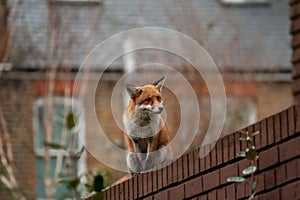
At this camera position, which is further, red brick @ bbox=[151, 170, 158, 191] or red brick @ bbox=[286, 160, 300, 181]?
red brick @ bbox=[151, 170, 158, 191]

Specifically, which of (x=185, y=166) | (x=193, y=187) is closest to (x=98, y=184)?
(x=185, y=166)

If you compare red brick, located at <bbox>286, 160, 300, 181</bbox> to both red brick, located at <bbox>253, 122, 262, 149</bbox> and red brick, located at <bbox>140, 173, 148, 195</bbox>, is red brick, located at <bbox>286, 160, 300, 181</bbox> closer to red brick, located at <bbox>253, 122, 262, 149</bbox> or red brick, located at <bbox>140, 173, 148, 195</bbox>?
red brick, located at <bbox>253, 122, 262, 149</bbox>

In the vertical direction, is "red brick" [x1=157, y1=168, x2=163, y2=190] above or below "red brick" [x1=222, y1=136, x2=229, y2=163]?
above

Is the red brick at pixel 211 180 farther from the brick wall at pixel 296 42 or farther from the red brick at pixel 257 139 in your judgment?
the brick wall at pixel 296 42

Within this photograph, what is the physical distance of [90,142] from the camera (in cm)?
2283

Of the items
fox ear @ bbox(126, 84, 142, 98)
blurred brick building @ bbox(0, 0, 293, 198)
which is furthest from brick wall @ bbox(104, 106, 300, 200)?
blurred brick building @ bbox(0, 0, 293, 198)

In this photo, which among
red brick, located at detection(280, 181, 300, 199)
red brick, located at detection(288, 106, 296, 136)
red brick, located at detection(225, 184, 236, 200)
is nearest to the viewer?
red brick, located at detection(280, 181, 300, 199)

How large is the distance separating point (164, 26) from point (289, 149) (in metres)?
18.5

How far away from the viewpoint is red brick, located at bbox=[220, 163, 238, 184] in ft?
21.0

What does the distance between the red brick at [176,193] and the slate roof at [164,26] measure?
538 inches

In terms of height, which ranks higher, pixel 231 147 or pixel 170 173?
pixel 170 173

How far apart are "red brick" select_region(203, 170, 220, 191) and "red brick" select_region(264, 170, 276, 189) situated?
495 millimetres

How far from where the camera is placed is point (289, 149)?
591 cm

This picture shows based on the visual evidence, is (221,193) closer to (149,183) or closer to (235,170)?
(235,170)
